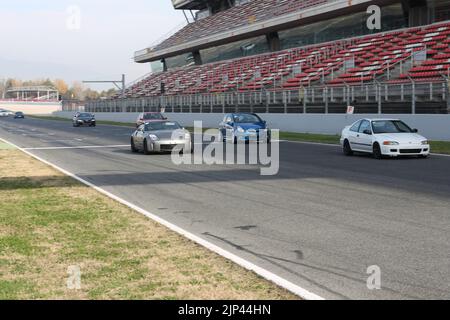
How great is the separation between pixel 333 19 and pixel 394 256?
4134 centimetres

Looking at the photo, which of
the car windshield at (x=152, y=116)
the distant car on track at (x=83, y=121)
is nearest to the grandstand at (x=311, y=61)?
the car windshield at (x=152, y=116)

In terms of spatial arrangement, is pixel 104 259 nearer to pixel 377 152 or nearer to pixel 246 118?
pixel 377 152

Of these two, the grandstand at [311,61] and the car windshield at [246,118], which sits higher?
the grandstand at [311,61]

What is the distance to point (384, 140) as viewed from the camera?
61.3ft

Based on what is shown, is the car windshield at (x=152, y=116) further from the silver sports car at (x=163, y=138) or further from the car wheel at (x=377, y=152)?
the car wheel at (x=377, y=152)

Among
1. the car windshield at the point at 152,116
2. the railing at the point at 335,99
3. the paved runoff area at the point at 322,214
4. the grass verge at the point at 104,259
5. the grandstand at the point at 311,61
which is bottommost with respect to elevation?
the paved runoff area at the point at 322,214

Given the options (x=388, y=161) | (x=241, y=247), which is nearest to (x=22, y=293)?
(x=241, y=247)

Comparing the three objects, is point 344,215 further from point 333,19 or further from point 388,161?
point 333,19

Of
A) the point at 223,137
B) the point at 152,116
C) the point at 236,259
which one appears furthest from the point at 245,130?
the point at 236,259

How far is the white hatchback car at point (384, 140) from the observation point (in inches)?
727

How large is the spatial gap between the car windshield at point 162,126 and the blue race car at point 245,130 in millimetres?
5496

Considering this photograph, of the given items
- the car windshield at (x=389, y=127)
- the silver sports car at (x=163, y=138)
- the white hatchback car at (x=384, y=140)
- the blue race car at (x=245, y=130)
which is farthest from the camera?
the blue race car at (x=245, y=130)

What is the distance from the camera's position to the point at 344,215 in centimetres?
925

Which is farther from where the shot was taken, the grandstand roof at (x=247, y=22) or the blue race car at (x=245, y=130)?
the grandstand roof at (x=247, y=22)
